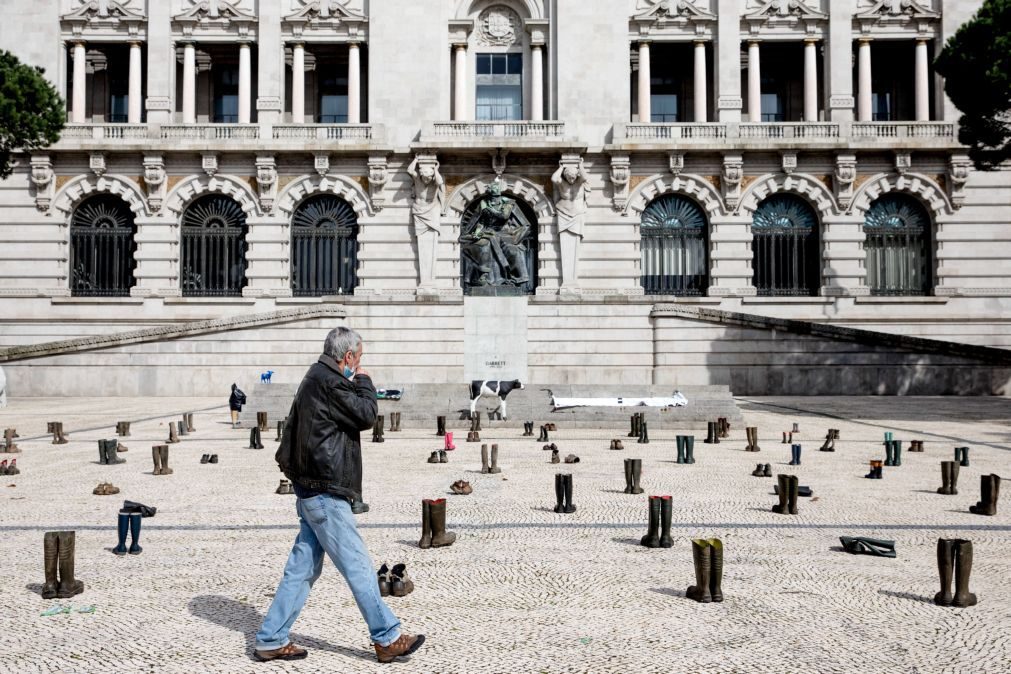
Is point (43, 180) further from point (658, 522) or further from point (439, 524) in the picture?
point (658, 522)

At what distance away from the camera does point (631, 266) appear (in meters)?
36.6

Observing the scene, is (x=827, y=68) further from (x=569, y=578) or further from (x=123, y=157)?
(x=569, y=578)

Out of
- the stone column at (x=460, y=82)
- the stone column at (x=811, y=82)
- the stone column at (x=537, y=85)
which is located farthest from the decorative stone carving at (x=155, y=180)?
the stone column at (x=811, y=82)

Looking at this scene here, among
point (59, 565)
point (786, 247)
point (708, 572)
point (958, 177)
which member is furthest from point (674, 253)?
point (59, 565)

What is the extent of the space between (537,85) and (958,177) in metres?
18.5

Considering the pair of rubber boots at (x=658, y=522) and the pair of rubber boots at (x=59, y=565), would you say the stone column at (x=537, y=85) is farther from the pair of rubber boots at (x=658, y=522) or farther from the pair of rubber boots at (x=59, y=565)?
the pair of rubber boots at (x=59, y=565)

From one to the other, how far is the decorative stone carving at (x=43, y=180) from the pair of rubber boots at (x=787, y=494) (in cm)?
3560

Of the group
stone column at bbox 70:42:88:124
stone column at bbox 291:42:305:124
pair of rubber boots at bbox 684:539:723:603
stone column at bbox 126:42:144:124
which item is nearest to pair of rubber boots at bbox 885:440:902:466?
pair of rubber boots at bbox 684:539:723:603

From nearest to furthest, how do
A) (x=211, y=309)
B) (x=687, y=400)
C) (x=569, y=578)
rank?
(x=569, y=578) → (x=687, y=400) → (x=211, y=309)

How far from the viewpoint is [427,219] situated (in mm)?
36281

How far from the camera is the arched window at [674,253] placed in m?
37.3

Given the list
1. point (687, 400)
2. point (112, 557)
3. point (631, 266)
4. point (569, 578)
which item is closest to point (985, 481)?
point (569, 578)

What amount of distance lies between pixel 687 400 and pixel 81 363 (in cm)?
2258

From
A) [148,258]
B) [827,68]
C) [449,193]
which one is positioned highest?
[827,68]
